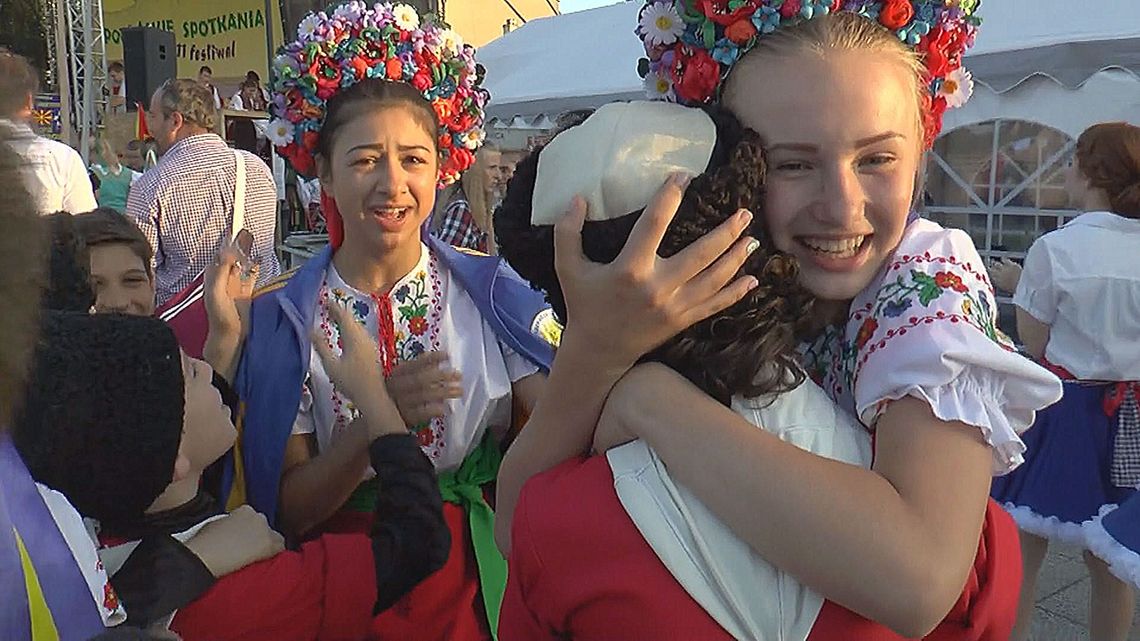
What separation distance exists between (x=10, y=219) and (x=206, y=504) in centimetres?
109

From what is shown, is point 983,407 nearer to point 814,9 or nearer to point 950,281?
point 950,281

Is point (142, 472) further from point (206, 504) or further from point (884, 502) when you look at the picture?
point (884, 502)

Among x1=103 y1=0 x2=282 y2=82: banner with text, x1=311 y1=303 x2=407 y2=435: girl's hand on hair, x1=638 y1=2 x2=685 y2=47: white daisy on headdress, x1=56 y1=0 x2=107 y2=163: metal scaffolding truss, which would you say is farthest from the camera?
x1=103 y1=0 x2=282 y2=82: banner with text

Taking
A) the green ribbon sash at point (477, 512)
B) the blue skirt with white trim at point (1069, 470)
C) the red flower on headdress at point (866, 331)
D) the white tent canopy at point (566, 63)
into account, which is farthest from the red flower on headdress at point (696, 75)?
the white tent canopy at point (566, 63)

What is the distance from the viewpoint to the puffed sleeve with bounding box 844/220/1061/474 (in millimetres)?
959

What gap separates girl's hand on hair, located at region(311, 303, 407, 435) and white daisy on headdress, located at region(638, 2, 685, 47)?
2.95 feet

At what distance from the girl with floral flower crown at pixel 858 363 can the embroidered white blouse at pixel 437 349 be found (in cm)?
85

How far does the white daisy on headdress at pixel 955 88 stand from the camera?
1244mm

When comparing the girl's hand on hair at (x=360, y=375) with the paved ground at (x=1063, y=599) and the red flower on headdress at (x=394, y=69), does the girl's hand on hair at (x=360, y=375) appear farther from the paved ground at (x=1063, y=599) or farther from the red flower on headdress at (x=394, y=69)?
the paved ground at (x=1063, y=599)

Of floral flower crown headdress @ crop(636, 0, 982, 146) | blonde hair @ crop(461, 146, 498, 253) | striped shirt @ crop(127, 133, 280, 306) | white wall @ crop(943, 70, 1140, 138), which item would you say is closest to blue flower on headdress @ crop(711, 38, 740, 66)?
floral flower crown headdress @ crop(636, 0, 982, 146)

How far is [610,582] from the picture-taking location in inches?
38.7

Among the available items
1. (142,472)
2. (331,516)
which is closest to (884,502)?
(142,472)

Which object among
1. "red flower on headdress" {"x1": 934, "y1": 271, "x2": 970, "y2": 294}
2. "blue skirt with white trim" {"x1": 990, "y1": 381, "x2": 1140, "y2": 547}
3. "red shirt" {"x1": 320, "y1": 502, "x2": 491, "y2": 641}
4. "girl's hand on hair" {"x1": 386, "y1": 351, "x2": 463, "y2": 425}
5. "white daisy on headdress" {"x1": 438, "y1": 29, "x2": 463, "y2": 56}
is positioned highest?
"white daisy on headdress" {"x1": 438, "y1": 29, "x2": 463, "y2": 56}

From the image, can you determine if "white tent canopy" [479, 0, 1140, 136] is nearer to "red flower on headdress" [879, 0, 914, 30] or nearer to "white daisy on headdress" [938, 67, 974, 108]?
"white daisy on headdress" [938, 67, 974, 108]
